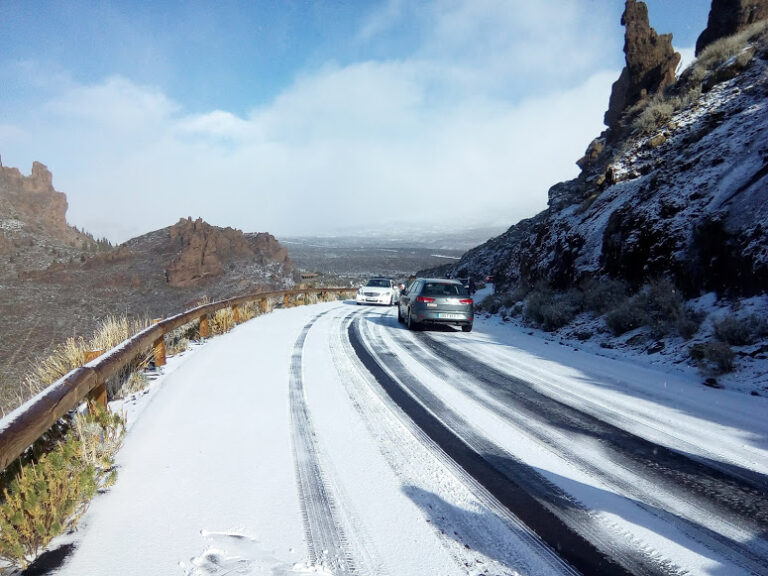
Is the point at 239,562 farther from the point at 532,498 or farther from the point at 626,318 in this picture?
the point at 626,318

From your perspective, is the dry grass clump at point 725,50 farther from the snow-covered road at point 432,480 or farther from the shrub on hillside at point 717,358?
the snow-covered road at point 432,480

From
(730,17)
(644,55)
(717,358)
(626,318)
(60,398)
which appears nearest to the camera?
(60,398)

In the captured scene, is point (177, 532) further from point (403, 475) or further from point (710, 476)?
point (710, 476)

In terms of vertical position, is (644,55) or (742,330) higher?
(644,55)

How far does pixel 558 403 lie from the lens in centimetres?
554

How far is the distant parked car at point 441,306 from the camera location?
12.5m

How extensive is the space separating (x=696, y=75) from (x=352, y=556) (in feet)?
Answer: 71.8

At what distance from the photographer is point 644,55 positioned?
2292 cm

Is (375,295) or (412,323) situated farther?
(375,295)

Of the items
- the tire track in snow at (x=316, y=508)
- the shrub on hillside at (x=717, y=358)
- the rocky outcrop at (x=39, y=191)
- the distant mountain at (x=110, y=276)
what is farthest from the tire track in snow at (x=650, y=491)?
the rocky outcrop at (x=39, y=191)

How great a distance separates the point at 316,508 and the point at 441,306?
32.8ft

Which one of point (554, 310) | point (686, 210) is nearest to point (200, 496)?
point (554, 310)

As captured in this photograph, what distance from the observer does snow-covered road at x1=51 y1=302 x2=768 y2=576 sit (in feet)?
7.94

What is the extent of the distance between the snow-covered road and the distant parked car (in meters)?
5.86
